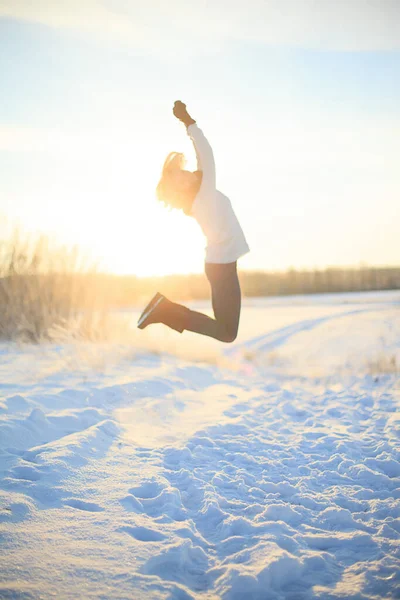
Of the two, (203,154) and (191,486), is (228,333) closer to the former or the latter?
(191,486)

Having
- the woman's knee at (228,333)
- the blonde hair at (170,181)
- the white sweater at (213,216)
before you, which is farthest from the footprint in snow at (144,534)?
the blonde hair at (170,181)

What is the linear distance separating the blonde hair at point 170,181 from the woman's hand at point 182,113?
0.87 ft

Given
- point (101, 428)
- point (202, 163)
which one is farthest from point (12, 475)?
point (202, 163)

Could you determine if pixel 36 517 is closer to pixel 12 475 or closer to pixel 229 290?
pixel 12 475

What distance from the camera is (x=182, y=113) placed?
11.8 ft

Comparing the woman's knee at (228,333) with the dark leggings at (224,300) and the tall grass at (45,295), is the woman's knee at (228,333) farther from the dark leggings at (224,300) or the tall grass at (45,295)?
the tall grass at (45,295)

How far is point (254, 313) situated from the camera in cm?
2005

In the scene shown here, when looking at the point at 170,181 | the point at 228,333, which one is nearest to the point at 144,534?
the point at 228,333

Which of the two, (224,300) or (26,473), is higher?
(224,300)

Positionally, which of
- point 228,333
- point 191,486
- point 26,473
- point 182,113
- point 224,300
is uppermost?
point 182,113

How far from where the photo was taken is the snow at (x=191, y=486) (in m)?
1.91

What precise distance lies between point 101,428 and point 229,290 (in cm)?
159

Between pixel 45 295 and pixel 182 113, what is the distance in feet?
18.1

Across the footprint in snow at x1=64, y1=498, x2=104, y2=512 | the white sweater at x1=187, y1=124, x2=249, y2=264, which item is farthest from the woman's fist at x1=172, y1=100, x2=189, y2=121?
the footprint in snow at x1=64, y1=498, x2=104, y2=512
